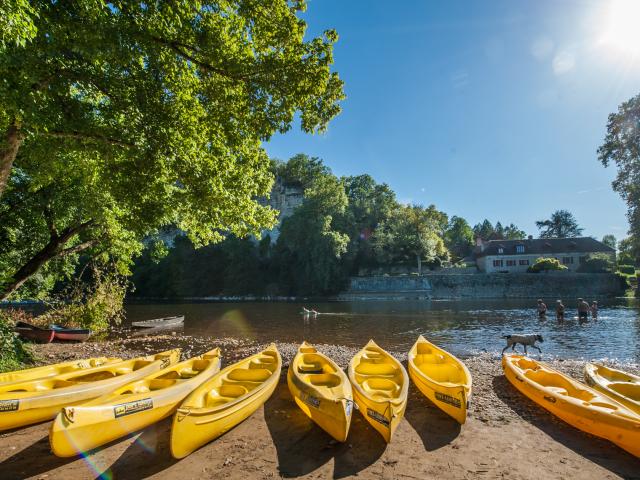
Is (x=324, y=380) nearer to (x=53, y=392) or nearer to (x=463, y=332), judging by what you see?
(x=53, y=392)

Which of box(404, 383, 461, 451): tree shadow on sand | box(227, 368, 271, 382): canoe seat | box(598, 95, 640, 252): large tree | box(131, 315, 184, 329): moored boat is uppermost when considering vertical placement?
box(598, 95, 640, 252): large tree

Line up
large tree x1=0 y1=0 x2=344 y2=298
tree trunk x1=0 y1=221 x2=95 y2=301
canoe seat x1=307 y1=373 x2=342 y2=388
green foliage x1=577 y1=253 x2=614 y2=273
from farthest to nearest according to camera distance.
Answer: green foliage x1=577 y1=253 x2=614 y2=273
tree trunk x1=0 y1=221 x2=95 y2=301
canoe seat x1=307 y1=373 x2=342 y2=388
large tree x1=0 y1=0 x2=344 y2=298

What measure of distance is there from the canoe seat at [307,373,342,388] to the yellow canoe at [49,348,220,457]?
2.49 metres

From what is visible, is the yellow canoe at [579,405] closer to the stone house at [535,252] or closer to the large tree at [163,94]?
the large tree at [163,94]

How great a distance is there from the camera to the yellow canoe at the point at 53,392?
5715mm

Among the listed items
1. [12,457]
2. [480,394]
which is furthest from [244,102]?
[480,394]

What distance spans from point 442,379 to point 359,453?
369 cm

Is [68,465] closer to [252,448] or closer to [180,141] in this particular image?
[252,448]

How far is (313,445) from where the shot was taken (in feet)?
18.0

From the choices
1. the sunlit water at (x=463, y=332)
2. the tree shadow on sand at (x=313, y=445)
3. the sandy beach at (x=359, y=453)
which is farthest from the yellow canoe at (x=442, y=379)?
the sunlit water at (x=463, y=332)

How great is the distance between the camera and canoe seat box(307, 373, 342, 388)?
7043mm

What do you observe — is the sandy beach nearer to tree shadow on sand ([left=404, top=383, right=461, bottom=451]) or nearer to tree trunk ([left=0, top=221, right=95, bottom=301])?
tree shadow on sand ([left=404, top=383, right=461, bottom=451])

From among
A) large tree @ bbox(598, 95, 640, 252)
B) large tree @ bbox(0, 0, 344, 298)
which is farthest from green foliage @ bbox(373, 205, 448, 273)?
large tree @ bbox(0, 0, 344, 298)

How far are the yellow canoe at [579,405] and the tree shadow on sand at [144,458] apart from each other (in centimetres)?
670
